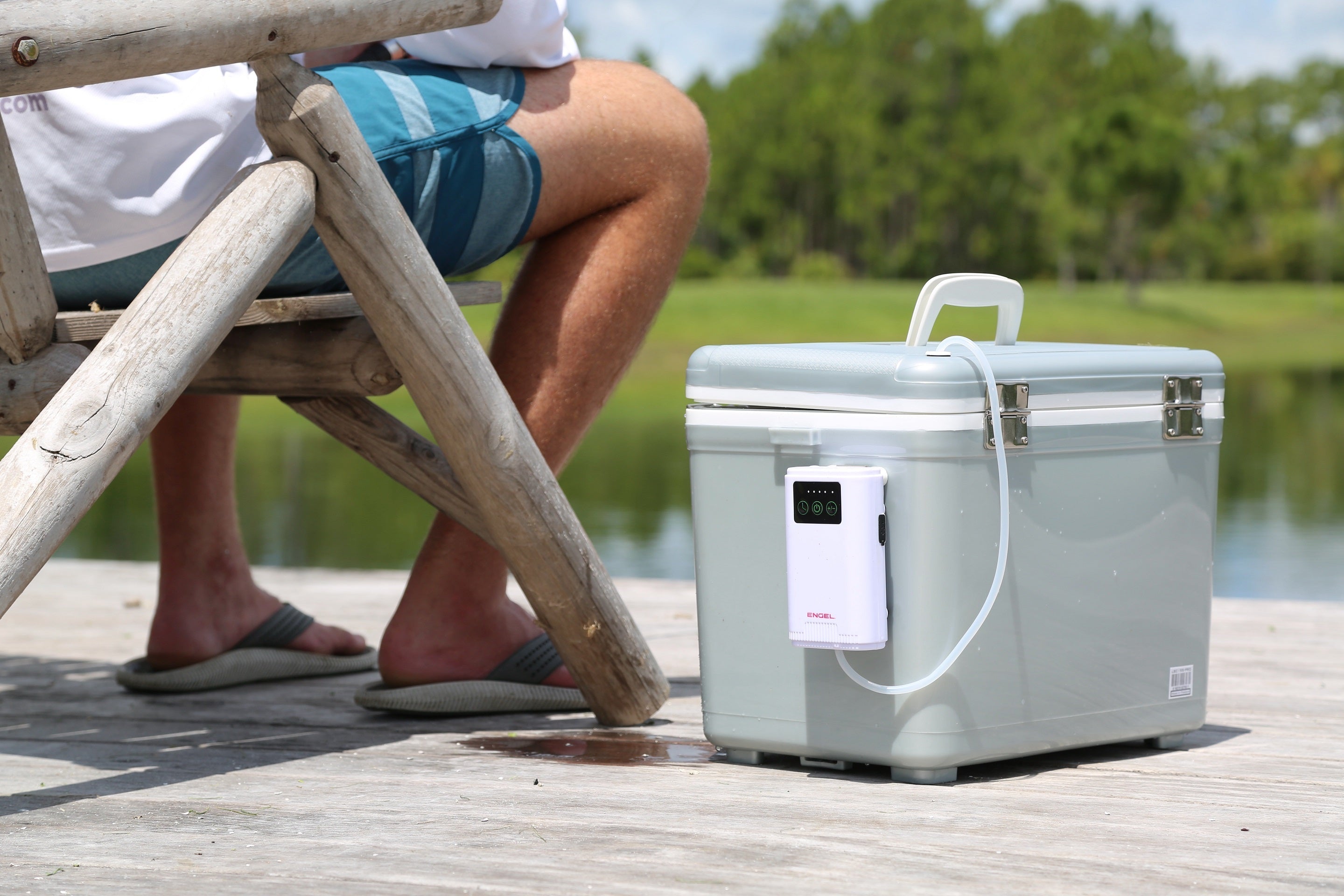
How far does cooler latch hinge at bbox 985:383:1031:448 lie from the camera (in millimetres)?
1659

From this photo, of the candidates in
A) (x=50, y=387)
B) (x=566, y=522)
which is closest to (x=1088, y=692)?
(x=566, y=522)

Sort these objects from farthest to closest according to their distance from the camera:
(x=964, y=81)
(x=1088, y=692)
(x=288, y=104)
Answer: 1. (x=964, y=81)
2. (x=1088, y=692)
3. (x=288, y=104)

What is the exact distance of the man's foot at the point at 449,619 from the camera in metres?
2.10

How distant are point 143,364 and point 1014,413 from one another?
3.02ft

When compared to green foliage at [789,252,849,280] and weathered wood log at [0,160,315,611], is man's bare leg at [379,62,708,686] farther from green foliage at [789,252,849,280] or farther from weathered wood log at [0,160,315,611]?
green foliage at [789,252,849,280]

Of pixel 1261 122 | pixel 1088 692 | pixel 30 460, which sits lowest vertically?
pixel 1088 692

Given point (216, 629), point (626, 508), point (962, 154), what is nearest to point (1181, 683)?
point (216, 629)

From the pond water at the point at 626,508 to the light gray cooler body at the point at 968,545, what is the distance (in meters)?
2.82

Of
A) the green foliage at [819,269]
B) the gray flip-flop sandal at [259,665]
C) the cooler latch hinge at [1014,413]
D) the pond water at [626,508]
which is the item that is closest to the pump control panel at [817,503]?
the cooler latch hinge at [1014,413]

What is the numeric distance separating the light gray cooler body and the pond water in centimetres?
282

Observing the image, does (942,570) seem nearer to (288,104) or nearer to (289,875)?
(289,875)

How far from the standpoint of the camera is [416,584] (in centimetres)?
212

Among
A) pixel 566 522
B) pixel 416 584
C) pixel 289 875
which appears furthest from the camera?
pixel 416 584

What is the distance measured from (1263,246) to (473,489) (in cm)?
6050
